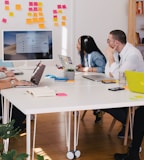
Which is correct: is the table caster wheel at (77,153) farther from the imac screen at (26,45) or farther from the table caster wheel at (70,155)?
the imac screen at (26,45)

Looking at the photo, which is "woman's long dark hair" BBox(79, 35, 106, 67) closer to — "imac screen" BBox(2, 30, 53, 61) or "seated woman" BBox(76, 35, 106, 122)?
"seated woman" BBox(76, 35, 106, 122)

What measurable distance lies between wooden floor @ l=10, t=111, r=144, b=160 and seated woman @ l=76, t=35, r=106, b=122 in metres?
0.37

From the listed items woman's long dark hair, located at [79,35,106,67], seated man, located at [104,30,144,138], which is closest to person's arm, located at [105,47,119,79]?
seated man, located at [104,30,144,138]

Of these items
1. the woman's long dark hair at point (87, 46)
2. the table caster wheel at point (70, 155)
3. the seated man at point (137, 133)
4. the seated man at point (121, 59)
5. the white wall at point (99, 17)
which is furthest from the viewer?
the white wall at point (99, 17)

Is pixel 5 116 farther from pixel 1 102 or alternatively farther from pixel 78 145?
pixel 78 145

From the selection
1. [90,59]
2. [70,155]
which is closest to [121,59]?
[90,59]

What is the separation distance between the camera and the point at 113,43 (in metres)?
3.94

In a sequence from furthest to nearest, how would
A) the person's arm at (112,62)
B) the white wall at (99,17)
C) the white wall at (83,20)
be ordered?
the white wall at (99,17) < the white wall at (83,20) < the person's arm at (112,62)

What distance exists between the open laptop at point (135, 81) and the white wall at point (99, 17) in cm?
331

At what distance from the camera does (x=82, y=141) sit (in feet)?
12.5

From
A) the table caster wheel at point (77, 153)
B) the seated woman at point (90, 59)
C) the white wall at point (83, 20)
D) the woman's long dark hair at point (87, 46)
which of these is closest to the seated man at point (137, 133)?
the table caster wheel at point (77, 153)

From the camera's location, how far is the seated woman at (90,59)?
4373 mm

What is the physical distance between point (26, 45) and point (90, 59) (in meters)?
0.79

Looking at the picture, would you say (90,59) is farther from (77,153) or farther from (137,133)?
(137,133)
